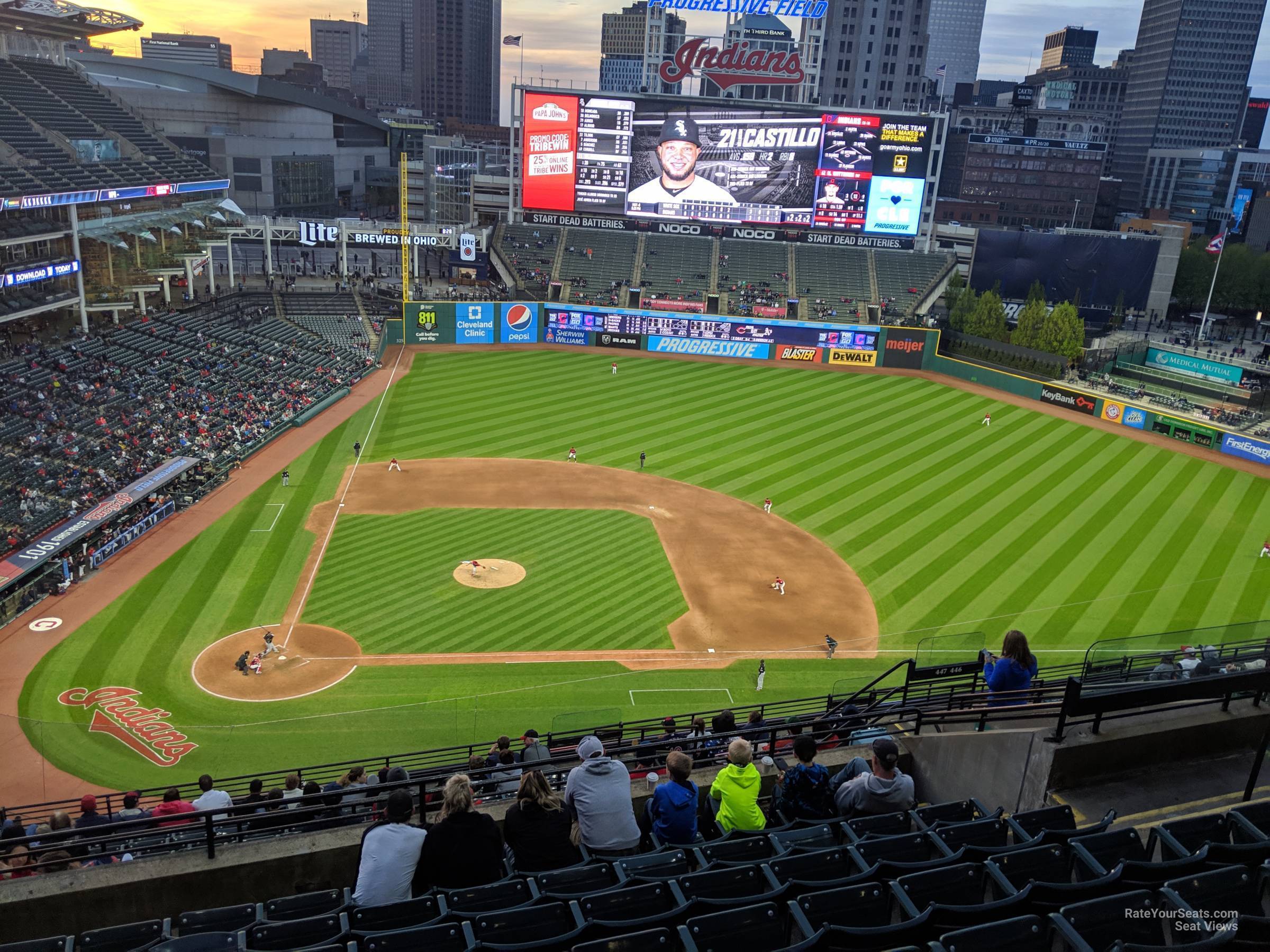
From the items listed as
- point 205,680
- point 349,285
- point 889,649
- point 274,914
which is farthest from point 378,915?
point 349,285

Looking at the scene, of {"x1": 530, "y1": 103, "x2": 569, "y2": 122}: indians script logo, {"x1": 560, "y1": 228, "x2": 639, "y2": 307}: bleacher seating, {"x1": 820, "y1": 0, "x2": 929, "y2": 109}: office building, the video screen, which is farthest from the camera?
{"x1": 820, "y1": 0, "x2": 929, "y2": 109}: office building

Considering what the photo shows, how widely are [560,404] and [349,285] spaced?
25.2m

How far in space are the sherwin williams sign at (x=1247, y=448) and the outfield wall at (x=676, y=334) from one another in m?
17.8

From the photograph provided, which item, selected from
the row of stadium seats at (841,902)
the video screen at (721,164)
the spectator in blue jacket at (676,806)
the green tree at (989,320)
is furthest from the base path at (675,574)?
the green tree at (989,320)

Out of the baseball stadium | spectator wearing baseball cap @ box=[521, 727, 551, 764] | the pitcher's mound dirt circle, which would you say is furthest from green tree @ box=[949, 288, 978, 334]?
spectator wearing baseball cap @ box=[521, 727, 551, 764]

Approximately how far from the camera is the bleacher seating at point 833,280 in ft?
232

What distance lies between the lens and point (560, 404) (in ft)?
173

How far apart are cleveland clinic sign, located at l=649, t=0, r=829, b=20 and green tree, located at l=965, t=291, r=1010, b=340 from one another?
1023 inches

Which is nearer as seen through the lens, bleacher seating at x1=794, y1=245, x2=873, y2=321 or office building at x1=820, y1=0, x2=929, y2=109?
bleacher seating at x1=794, y1=245, x2=873, y2=321

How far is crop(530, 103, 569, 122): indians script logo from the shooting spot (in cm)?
6700

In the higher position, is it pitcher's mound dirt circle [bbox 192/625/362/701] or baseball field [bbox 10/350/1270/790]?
baseball field [bbox 10/350/1270/790]

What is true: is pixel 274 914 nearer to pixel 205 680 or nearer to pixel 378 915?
pixel 378 915

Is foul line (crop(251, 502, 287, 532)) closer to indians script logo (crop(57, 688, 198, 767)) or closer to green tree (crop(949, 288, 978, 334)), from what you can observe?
indians script logo (crop(57, 688, 198, 767))

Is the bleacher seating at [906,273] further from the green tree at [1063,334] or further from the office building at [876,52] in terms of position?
the office building at [876,52]
